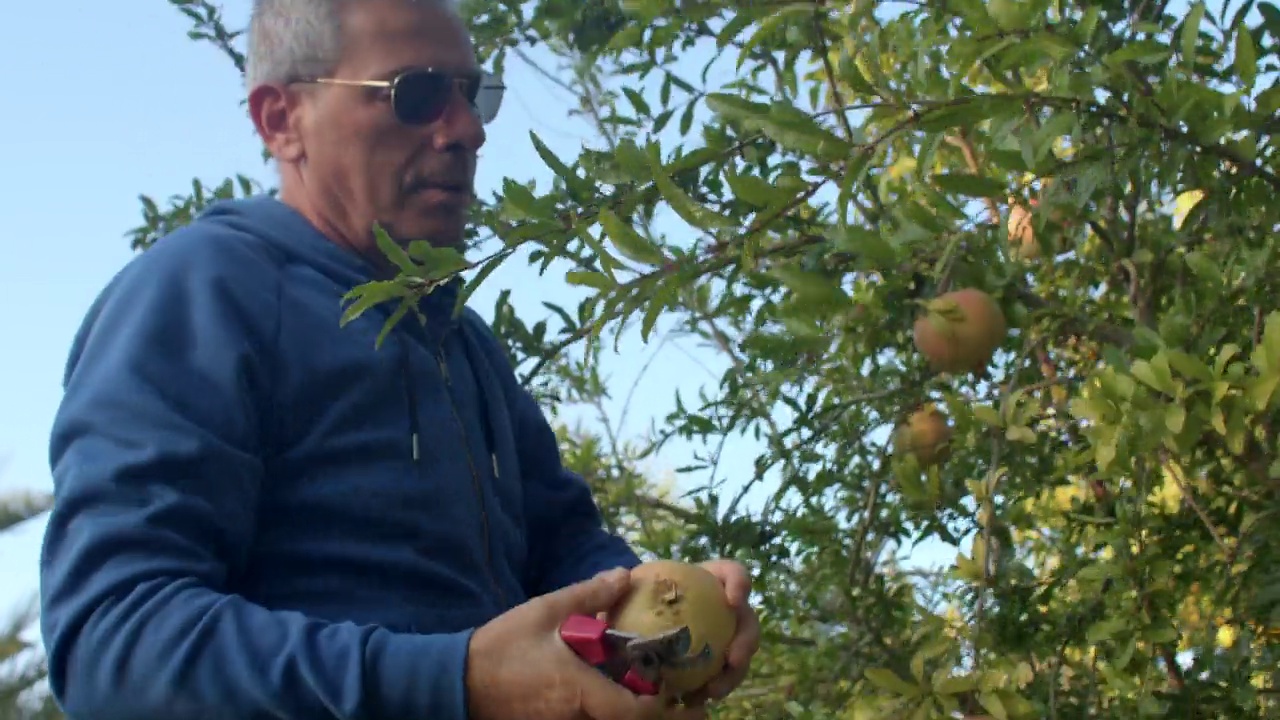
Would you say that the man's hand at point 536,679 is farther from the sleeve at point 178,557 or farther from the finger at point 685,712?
the finger at point 685,712

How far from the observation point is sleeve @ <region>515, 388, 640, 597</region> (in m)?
1.83

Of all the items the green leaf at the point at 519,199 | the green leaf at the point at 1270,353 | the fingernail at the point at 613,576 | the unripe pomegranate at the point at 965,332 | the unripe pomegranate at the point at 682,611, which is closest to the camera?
the fingernail at the point at 613,576

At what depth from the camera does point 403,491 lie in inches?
57.7

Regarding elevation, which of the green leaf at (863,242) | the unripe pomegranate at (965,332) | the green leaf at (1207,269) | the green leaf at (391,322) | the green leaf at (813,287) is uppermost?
the green leaf at (1207,269)

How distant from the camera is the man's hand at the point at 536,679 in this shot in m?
1.15

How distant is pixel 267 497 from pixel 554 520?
58cm

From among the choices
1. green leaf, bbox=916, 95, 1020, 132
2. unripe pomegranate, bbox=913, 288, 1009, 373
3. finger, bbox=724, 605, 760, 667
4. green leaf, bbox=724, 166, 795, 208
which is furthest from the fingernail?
unripe pomegranate, bbox=913, 288, 1009, 373

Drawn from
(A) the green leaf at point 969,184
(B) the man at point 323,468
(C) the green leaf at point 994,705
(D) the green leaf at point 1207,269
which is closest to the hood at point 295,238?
(B) the man at point 323,468

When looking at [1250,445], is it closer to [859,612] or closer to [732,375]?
[859,612]

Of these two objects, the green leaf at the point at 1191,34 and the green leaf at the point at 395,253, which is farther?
the green leaf at the point at 1191,34

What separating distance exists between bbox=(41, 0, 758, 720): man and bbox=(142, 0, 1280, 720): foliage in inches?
5.7

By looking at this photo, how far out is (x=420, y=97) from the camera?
1816 millimetres

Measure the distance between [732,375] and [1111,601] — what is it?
34.3 inches

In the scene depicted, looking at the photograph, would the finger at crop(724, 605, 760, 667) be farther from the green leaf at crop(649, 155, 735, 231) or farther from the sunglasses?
the sunglasses
